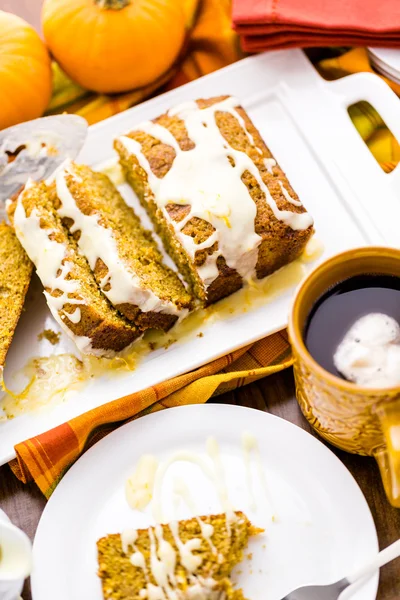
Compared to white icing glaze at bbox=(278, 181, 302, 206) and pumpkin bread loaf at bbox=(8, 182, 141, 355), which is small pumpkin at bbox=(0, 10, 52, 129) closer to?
pumpkin bread loaf at bbox=(8, 182, 141, 355)

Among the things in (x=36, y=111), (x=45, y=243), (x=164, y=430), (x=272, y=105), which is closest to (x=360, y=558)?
(x=164, y=430)

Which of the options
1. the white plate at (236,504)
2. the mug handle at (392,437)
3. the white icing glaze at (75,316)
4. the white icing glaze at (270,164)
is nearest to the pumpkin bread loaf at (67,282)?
the white icing glaze at (75,316)

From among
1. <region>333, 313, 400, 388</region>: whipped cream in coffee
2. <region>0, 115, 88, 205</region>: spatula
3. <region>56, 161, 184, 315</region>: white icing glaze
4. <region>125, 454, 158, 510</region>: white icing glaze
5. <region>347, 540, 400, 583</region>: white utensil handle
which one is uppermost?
<region>0, 115, 88, 205</region>: spatula

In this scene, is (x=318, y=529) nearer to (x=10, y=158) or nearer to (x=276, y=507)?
(x=276, y=507)

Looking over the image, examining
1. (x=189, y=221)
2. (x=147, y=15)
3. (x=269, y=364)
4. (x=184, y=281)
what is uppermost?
(x=147, y=15)

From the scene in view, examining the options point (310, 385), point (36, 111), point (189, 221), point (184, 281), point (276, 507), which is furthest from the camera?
point (36, 111)

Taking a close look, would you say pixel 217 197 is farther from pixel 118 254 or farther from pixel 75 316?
pixel 75 316

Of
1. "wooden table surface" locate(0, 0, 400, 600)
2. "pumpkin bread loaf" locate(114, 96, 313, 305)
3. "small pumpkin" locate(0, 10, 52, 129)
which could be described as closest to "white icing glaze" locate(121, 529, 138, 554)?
"wooden table surface" locate(0, 0, 400, 600)
